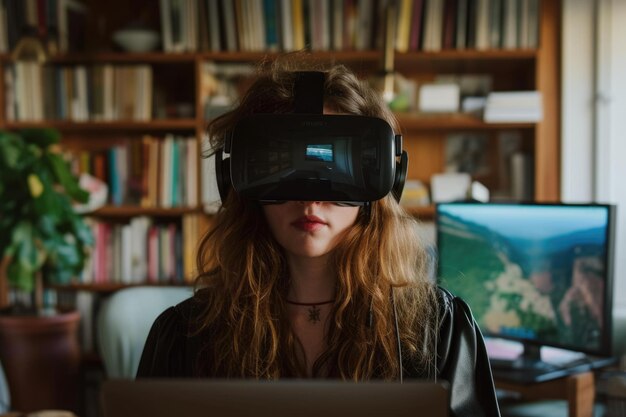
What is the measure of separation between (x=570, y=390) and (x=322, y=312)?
93cm

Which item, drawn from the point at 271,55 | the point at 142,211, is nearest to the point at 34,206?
the point at 142,211

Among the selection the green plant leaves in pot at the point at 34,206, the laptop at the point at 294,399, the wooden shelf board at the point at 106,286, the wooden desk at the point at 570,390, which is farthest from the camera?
the wooden shelf board at the point at 106,286

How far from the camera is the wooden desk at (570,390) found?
1.79 metres

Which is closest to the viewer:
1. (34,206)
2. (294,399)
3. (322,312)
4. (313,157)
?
(294,399)

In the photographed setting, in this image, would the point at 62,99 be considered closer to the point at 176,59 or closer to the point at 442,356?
the point at 176,59

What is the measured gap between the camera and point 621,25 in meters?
3.12

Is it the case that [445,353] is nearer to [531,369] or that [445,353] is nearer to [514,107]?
[531,369]

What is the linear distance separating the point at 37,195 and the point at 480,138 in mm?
1867

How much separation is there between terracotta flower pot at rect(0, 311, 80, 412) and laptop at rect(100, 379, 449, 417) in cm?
257

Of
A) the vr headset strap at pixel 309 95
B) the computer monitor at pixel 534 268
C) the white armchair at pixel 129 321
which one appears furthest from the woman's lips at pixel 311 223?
the white armchair at pixel 129 321

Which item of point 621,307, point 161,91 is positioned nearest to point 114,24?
point 161,91

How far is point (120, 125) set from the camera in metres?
3.34

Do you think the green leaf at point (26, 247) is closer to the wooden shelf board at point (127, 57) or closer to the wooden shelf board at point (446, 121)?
the wooden shelf board at point (127, 57)

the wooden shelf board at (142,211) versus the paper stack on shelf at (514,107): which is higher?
the paper stack on shelf at (514,107)
